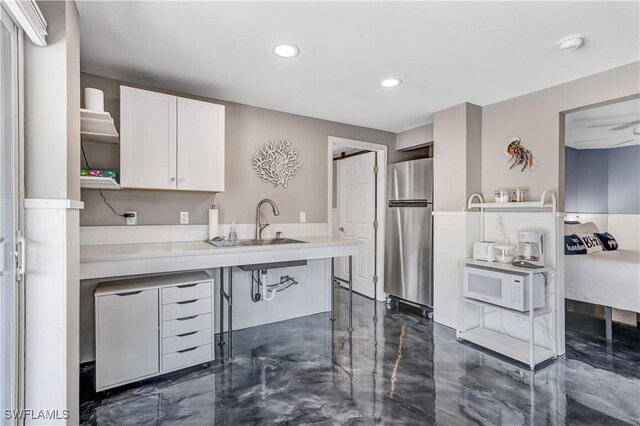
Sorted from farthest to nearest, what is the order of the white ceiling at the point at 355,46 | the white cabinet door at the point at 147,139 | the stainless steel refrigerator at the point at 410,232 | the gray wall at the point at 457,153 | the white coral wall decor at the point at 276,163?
the stainless steel refrigerator at the point at 410,232 → the white coral wall decor at the point at 276,163 → the gray wall at the point at 457,153 → the white cabinet door at the point at 147,139 → the white ceiling at the point at 355,46

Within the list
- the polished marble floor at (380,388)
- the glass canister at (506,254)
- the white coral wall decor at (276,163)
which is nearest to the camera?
the polished marble floor at (380,388)

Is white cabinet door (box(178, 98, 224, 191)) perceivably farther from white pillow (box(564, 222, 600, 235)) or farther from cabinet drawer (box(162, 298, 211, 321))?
white pillow (box(564, 222, 600, 235))

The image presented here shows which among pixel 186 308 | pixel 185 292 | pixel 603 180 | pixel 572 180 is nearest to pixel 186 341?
pixel 186 308

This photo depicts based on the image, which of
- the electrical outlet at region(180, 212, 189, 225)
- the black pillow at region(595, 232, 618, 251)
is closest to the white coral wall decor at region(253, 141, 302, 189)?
the electrical outlet at region(180, 212, 189, 225)

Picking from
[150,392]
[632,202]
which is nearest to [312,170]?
[150,392]

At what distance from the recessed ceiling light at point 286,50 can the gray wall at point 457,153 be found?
1821mm

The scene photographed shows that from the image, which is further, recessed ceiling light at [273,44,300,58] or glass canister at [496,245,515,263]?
glass canister at [496,245,515,263]

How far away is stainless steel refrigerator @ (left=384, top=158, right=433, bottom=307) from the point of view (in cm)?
357

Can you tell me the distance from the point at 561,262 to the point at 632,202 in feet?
12.4

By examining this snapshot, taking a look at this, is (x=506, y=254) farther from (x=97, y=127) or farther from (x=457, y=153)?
(x=97, y=127)

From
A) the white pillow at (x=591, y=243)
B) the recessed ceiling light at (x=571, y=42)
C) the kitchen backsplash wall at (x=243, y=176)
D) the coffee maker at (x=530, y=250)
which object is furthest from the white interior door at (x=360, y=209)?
the white pillow at (x=591, y=243)

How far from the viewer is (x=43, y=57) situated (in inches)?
55.9

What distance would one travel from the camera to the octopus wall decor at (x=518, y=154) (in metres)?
2.82

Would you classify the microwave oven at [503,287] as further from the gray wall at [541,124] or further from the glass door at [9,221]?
the glass door at [9,221]
